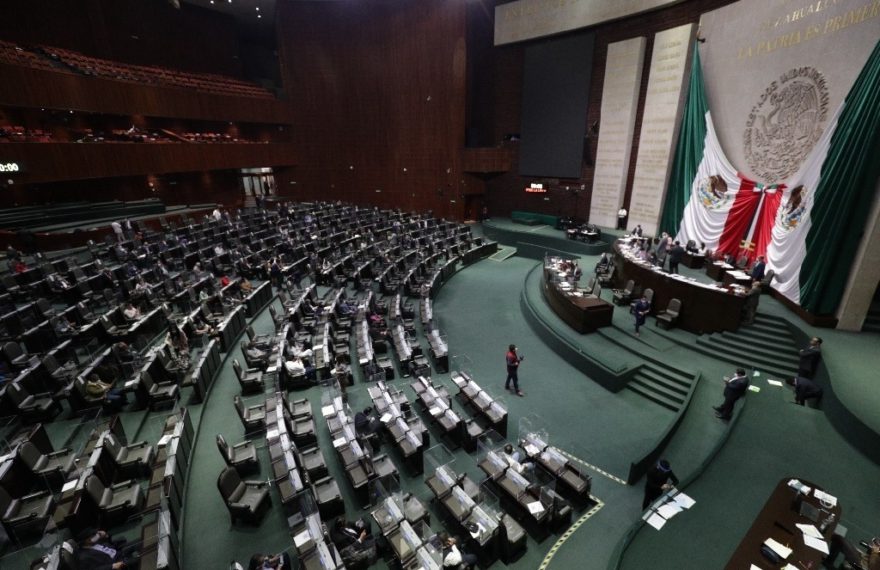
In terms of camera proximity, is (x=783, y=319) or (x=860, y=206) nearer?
(x=860, y=206)

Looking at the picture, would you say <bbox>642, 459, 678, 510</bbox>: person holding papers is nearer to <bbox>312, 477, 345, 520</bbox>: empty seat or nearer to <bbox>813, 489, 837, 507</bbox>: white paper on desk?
<bbox>813, 489, 837, 507</bbox>: white paper on desk

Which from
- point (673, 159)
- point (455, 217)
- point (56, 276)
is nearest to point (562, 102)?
point (673, 159)

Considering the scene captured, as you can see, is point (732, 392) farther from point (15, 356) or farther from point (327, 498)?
point (15, 356)

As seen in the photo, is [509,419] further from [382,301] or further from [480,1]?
[480,1]

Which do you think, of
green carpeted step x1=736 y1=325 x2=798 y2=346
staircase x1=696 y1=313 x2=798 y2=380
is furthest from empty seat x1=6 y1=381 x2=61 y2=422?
green carpeted step x1=736 y1=325 x2=798 y2=346

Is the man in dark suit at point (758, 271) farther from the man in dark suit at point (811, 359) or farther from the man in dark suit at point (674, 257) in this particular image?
the man in dark suit at point (811, 359)

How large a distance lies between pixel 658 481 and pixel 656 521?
22.7 inches

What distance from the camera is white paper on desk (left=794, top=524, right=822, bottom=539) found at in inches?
201

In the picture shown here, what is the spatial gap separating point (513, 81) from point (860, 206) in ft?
66.9

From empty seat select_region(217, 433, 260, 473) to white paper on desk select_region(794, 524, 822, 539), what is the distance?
804 cm

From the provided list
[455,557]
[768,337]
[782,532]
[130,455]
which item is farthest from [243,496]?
[768,337]

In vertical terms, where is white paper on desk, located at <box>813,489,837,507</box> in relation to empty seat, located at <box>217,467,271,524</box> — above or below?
above

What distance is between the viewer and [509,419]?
9.07 meters

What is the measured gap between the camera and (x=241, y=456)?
7.03 metres
